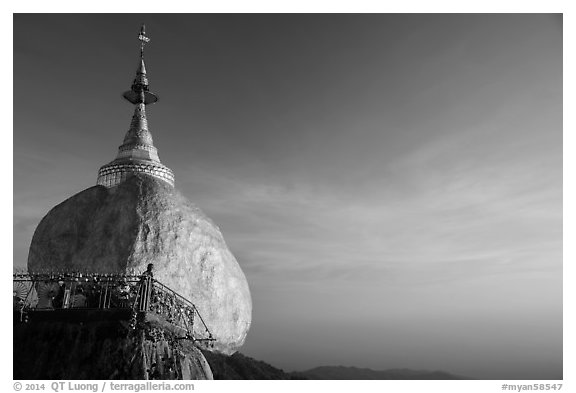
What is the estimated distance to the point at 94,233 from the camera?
25891 mm

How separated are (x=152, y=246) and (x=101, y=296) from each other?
18.8 ft

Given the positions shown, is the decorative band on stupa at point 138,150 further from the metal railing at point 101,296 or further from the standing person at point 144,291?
the standing person at point 144,291

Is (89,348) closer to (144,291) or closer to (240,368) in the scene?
(144,291)

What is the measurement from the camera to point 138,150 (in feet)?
102

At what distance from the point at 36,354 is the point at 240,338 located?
1356cm

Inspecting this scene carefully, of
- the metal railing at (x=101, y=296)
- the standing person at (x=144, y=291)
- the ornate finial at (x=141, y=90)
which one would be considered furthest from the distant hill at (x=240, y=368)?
the ornate finial at (x=141, y=90)

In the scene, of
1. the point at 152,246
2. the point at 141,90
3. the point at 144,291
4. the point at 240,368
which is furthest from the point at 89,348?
the point at 141,90

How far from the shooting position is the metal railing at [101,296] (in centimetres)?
1554

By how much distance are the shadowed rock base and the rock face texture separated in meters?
9.07

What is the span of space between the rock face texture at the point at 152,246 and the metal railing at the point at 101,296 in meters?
1.92

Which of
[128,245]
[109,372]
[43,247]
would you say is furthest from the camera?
[43,247]
